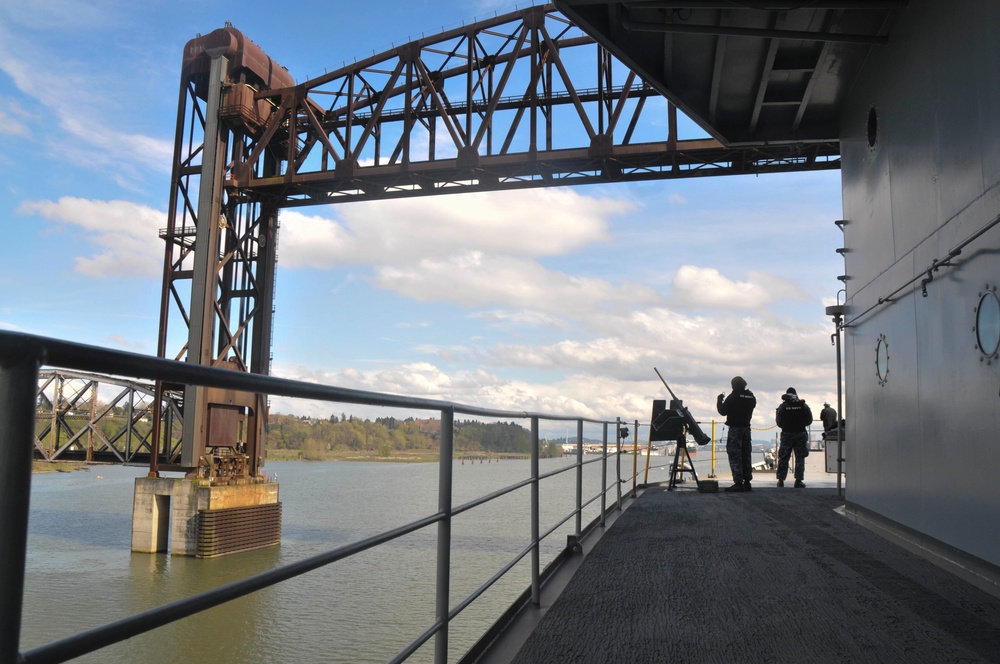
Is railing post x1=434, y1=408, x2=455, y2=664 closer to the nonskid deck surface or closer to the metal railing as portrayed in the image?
the nonskid deck surface

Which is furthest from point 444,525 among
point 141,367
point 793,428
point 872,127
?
point 793,428

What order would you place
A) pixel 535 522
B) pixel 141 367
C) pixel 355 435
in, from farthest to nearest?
1. pixel 535 522
2. pixel 355 435
3. pixel 141 367

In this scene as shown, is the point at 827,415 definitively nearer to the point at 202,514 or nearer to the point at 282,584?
the point at 282,584

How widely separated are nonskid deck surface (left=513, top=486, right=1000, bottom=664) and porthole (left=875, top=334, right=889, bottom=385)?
1.25 metres

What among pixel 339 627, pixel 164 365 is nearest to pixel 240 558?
pixel 339 627

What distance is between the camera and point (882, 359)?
5.52 meters

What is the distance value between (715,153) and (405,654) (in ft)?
71.7

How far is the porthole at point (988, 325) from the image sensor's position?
3.59 m

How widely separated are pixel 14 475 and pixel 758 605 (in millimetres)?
3773

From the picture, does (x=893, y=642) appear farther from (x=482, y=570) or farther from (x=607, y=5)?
(x=482, y=570)

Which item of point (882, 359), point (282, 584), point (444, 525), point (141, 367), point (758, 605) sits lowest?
point (282, 584)

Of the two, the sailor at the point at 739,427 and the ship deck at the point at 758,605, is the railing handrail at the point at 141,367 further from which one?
the sailor at the point at 739,427

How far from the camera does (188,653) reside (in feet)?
33.1

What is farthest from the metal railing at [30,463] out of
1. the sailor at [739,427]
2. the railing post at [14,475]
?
the sailor at [739,427]
